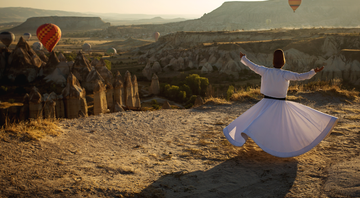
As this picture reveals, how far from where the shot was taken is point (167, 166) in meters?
5.38

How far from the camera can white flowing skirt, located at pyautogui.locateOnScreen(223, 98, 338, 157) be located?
5.08 m

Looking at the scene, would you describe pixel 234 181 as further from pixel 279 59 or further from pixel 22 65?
pixel 22 65

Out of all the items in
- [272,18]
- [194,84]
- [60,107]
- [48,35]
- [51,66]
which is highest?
[272,18]

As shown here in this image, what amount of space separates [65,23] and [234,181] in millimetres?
201265

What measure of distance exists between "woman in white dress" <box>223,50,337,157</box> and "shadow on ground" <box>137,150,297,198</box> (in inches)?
14.3

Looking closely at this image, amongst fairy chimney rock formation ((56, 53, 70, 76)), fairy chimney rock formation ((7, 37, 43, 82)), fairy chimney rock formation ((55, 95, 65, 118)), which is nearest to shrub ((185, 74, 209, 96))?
fairy chimney rock formation ((56, 53, 70, 76))

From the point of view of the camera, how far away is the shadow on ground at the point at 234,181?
4.40 m

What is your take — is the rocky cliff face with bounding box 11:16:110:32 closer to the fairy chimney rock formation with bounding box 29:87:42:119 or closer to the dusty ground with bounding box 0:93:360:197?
the fairy chimney rock formation with bounding box 29:87:42:119

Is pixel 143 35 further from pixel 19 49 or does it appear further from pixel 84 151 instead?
pixel 84 151

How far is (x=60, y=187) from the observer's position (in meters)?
4.32

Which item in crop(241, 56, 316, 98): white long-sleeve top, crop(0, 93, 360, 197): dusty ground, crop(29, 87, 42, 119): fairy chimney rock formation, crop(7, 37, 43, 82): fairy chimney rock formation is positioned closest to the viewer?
crop(0, 93, 360, 197): dusty ground

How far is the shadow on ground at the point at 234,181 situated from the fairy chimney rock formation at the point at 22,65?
35938 mm

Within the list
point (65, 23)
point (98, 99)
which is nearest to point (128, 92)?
point (98, 99)

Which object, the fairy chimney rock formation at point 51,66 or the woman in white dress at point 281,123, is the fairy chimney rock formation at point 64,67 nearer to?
the fairy chimney rock formation at point 51,66
